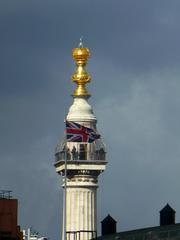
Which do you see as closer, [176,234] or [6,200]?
[176,234]

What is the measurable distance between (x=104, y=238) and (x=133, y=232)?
6.00 m

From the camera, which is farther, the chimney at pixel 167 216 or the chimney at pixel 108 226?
the chimney at pixel 108 226

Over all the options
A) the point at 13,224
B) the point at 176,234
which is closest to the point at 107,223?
the point at 13,224

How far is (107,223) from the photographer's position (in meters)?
193

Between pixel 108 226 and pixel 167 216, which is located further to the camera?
pixel 108 226

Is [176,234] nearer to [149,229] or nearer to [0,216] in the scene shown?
[149,229]

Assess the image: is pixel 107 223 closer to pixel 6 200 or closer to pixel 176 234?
pixel 6 200

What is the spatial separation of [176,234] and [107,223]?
22.7 m

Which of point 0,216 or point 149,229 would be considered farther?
point 0,216

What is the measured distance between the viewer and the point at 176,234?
17088cm

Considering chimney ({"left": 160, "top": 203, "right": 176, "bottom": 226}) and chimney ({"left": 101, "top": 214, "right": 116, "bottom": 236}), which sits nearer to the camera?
chimney ({"left": 160, "top": 203, "right": 176, "bottom": 226})

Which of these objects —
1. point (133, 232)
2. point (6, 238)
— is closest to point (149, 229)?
point (133, 232)

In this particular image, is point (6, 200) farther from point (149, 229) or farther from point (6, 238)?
point (149, 229)

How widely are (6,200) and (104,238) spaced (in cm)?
847
